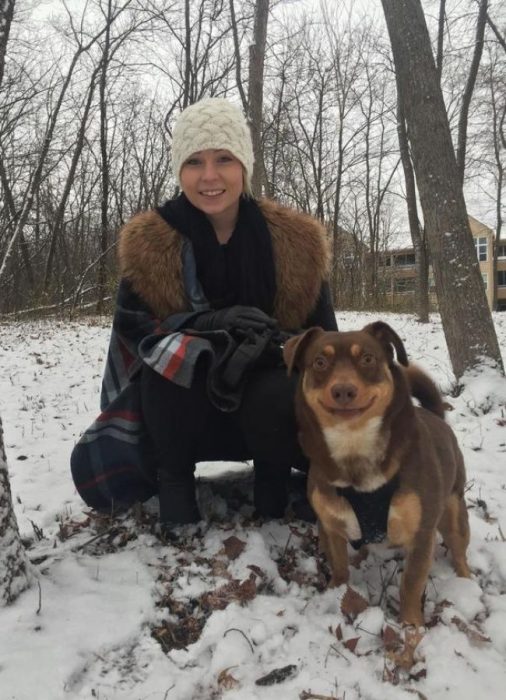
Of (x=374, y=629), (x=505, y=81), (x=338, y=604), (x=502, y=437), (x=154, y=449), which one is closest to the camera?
(x=374, y=629)

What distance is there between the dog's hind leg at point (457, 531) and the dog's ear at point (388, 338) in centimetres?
72

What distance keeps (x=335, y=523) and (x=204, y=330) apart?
3.91 ft

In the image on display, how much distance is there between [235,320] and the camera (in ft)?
9.07

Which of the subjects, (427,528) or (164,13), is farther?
(164,13)

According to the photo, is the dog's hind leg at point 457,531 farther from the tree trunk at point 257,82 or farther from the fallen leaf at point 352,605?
the tree trunk at point 257,82

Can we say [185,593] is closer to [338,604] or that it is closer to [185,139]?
[338,604]

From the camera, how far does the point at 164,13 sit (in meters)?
16.1

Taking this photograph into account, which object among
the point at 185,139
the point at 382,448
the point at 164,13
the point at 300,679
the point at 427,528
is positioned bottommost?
the point at 300,679

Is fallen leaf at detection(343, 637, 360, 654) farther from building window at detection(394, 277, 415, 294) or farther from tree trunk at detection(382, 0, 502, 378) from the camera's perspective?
building window at detection(394, 277, 415, 294)

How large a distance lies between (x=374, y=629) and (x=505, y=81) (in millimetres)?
17319

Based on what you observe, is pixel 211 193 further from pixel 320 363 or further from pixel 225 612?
pixel 225 612

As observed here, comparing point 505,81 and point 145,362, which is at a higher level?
point 505,81

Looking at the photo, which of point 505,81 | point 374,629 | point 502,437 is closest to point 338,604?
point 374,629

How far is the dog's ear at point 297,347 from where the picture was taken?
226 cm
